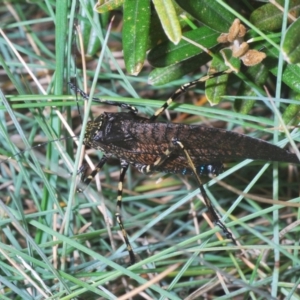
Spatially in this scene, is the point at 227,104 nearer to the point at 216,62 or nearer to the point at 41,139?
the point at 216,62

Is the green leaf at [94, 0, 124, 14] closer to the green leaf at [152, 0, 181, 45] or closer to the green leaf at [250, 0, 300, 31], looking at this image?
the green leaf at [152, 0, 181, 45]

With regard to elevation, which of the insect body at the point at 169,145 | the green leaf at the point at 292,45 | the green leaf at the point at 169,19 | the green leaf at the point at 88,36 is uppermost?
A: the green leaf at the point at 169,19

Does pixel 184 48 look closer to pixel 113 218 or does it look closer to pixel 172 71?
pixel 172 71

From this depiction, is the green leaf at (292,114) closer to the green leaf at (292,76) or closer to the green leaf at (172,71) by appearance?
the green leaf at (292,76)

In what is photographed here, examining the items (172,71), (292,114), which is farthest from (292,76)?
(172,71)

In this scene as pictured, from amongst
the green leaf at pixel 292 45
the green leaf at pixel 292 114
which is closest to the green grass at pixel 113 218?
the green leaf at pixel 292 114
